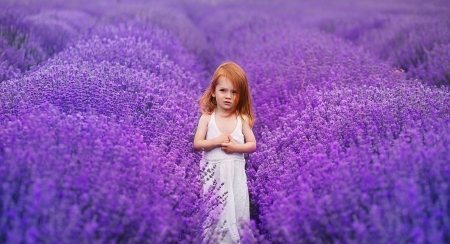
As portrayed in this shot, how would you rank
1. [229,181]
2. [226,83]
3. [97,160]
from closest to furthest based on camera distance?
1. [97,160]
2. [229,181]
3. [226,83]

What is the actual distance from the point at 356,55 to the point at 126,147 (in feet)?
9.04

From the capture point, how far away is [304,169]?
A: 2.30 meters

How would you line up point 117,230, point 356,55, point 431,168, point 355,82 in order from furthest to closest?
point 356,55 → point 355,82 → point 431,168 → point 117,230

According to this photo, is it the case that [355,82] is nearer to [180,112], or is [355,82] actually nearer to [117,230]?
[180,112]

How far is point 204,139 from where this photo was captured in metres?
2.84

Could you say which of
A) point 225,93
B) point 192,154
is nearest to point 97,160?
point 192,154

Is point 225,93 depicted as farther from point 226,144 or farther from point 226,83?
point 226,144

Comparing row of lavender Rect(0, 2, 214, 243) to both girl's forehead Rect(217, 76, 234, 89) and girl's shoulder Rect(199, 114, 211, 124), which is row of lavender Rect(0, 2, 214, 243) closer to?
girl's shoulder Rect(199, 114, 211, 124)

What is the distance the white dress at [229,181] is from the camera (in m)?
2.52

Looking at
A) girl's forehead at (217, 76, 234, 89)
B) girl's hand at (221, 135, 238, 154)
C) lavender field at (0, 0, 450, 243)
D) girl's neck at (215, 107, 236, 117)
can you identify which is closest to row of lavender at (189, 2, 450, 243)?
lavender field at (0, 0, 450, 243)

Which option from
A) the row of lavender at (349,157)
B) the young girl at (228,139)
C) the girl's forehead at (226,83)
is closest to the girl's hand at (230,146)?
the young girl at (228,139)

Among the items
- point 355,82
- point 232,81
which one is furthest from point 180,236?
point 355,82

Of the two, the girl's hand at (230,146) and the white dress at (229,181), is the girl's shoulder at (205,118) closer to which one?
the white dress at (229,181)

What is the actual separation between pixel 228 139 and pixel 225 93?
0.29 metres
